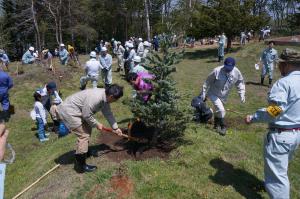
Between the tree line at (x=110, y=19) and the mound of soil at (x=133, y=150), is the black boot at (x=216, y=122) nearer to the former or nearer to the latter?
the mound of soil at (x=133, y=150)

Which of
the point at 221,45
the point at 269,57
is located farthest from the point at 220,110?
the point at 221,45

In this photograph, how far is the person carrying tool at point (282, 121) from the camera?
5.12 meters

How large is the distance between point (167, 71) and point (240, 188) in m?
2.52

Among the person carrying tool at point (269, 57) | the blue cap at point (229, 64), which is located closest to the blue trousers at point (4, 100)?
the blue cap at point (229, 64)

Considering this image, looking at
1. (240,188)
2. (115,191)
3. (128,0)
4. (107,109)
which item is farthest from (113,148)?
Answer: (128,0)

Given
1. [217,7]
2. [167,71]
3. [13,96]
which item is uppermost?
[217,7]

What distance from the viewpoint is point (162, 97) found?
7.61 metres

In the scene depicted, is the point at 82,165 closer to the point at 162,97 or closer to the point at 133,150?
the point at 133,150

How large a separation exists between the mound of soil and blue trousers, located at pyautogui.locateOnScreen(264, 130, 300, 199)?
8.67ft

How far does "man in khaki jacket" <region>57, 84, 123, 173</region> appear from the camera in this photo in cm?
700

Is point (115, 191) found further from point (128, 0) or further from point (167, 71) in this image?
point (128, 0)

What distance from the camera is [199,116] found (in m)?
10.7

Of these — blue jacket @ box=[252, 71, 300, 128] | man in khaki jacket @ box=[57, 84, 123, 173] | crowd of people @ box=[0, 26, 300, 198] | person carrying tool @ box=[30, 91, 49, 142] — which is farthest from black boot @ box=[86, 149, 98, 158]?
person carrying tool @ box=[30, 91, 49, 142]

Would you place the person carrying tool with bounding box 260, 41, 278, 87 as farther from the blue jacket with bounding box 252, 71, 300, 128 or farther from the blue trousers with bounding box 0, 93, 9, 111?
the blue jacket with bounding box 252, 71, 300, 128
